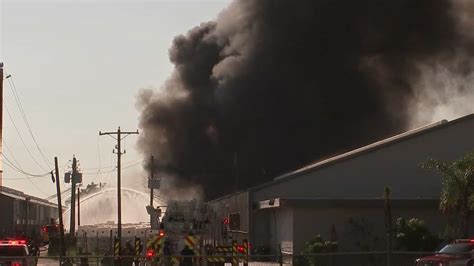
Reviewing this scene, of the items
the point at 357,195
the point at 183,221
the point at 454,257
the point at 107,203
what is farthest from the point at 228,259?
the point at 107,203

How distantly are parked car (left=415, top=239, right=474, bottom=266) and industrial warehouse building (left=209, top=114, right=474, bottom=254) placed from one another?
52.9 feet

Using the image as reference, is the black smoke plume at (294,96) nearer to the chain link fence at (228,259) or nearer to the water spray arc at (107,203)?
the water spray arc at (107,203)

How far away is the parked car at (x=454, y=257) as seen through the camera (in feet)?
73.2

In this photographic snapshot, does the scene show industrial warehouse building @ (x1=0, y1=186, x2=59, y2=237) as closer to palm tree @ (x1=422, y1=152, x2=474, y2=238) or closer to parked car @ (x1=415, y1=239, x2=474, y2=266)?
palm tree @ (x1=422, y1=152, x2=474, y2=238)

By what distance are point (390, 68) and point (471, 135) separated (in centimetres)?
2952

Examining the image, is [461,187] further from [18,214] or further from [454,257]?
[18,214]

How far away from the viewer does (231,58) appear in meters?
73.9

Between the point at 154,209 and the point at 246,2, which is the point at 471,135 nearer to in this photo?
the point at 154,209

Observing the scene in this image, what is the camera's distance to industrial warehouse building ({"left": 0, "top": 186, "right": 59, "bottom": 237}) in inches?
2692

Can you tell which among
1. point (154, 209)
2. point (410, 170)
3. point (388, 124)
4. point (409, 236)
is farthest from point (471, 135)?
point (388, 124)

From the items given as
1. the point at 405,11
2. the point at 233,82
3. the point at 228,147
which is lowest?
the point at 228,147

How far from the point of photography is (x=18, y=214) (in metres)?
72.5

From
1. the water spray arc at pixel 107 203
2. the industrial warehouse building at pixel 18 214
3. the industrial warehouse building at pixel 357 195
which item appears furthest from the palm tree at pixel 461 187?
the water spray arc at pixel 107 203

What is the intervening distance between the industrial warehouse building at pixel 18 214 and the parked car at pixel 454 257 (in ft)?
136
